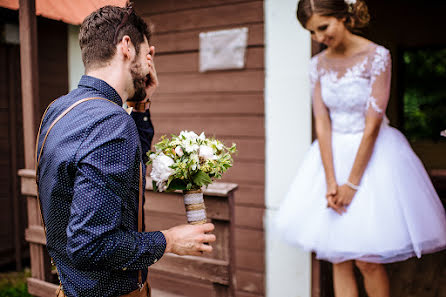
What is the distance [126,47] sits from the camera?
5.02 ft

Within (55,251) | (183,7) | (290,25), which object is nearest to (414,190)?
(290,25)

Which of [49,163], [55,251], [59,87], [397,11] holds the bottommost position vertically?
[55,251]

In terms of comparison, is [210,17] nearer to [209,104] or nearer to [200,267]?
[209,104]

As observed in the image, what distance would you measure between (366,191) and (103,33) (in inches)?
75.2

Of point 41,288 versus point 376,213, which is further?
point 41,288

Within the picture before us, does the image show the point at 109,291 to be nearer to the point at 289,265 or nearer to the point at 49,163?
the point at 49,163

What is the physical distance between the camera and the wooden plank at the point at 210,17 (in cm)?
340

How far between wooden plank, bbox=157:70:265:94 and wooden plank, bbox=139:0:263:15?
0.63 m

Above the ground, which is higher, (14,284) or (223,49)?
(223,49)

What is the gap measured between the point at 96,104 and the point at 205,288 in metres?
2.96

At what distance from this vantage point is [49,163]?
1.40 m

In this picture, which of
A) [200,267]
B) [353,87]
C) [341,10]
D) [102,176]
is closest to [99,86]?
[102,176]

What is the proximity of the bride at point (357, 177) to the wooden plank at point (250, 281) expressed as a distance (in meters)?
0.86

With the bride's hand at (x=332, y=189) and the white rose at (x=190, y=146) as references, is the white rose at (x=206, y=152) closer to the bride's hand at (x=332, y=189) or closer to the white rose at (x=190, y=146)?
the white rose at (x=190, y=146)
